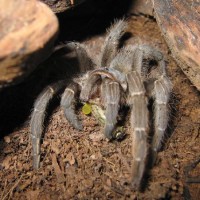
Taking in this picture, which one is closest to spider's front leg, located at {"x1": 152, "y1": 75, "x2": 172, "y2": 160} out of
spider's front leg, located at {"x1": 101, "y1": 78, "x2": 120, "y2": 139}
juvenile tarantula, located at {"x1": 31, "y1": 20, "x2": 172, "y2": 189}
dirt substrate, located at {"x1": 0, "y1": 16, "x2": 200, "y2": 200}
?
juvenile tarantula, located at {"x1": 31, "y1": 20, "x2": 172, "y2": 189}

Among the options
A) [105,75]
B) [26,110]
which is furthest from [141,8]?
[26,110]

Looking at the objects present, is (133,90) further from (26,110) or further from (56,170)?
(26,110)

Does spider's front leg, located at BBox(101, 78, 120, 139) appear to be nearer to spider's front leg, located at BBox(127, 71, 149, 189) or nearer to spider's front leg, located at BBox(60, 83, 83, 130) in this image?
spider's front leg, located at BBox(127, 71, 149, 189)

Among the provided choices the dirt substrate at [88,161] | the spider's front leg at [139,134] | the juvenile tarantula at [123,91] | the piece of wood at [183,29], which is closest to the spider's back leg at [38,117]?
the juvenile tarantula at [123,91]

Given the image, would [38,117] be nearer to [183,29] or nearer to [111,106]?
[111,106]

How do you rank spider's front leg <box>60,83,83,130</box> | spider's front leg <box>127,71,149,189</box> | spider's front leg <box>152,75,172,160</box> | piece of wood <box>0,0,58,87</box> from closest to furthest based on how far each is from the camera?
piece of wood <box>0,0,58,87</box>
spider's front leg <box>127,71,149,189</box>
spider's front leg <box>152,75,172,160</box>
spider's front leg <box>60,83,83,130</box>

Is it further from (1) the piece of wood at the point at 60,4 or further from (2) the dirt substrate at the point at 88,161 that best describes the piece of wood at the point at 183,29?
(1) the piece of wood at the point at 60,4

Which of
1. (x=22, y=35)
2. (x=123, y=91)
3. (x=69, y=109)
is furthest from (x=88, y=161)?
(x=22, y=35)
